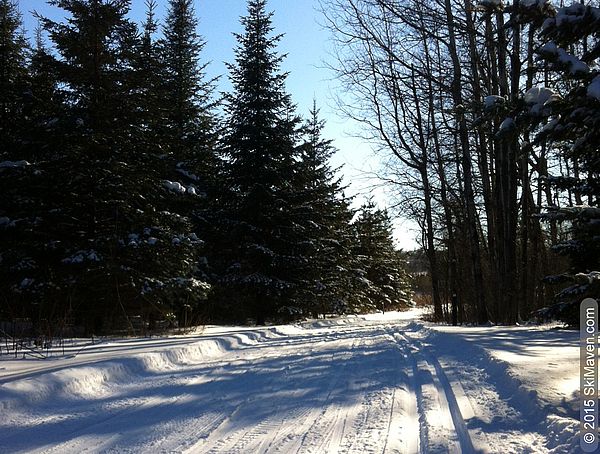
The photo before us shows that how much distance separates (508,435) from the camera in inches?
161

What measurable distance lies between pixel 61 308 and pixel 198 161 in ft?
35.0

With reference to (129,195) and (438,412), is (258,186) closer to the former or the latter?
(129,195)

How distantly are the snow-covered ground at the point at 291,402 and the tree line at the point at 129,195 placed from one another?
3.85 m

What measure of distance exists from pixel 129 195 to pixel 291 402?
1048cm

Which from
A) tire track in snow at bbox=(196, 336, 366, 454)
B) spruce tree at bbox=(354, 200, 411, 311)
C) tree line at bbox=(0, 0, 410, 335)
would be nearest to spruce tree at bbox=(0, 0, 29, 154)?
tree line at bbox=(0, 0, 410, 335)

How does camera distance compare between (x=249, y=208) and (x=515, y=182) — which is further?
(x=249, y=208)

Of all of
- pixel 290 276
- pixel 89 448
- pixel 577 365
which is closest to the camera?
pixel 89 448

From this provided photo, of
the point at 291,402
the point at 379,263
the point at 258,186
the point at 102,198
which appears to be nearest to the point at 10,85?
the point at 102,198

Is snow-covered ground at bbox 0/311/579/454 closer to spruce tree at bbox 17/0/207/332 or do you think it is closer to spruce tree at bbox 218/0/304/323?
spruce tree at bbox 17/0/207/332

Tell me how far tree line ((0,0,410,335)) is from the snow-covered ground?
385 centimetres

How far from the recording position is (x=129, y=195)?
560 inches

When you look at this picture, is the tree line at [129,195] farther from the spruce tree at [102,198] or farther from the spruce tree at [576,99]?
the spruce tree at [576,99]

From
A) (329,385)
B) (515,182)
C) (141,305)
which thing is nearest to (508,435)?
(329,385)

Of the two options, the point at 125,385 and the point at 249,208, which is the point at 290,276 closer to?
the point at 249,208
